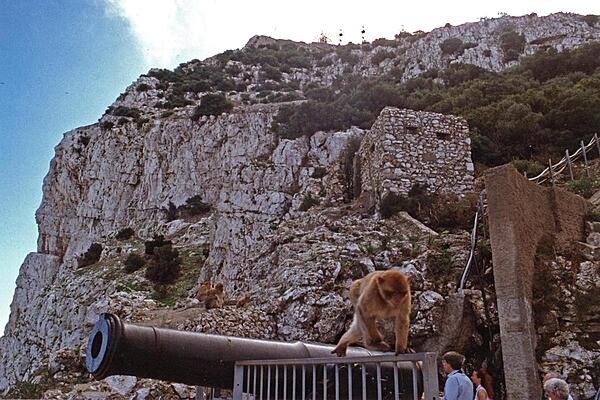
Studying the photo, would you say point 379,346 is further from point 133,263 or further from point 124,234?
point 124,234

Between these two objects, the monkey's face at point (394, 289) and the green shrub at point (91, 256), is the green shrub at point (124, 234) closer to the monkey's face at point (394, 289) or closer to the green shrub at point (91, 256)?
the green shrub at point (91, 256)

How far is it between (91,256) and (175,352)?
33.4 meters

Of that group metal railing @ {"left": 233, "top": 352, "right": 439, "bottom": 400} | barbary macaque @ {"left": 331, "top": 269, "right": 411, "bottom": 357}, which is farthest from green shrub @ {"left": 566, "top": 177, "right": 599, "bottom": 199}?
metal railing @ {"left": 233, "top": 352, "right": 439, "bottom": 400}

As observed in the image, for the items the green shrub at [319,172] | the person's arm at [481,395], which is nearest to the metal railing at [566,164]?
the person's arm at [481,395]

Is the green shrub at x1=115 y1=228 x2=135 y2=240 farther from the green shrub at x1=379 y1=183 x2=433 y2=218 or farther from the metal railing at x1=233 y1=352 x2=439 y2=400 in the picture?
the metal railing at x1=233 y1=352 x2=439 y2=400

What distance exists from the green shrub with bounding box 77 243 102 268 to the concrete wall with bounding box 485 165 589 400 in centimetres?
2920

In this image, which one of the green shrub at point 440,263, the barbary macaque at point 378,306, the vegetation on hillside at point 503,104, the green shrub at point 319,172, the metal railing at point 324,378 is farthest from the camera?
the green shrub at point 319,172

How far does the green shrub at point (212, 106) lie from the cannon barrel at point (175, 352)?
37332 millimetres

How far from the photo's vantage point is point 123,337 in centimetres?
335

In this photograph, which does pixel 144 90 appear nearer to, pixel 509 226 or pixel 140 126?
pixel 140 126

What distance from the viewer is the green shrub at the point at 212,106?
40.3 meters

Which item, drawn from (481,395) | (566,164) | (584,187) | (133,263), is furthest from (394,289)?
(133,263)

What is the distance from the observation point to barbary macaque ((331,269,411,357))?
3.92 meters

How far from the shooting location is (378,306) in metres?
4.09
